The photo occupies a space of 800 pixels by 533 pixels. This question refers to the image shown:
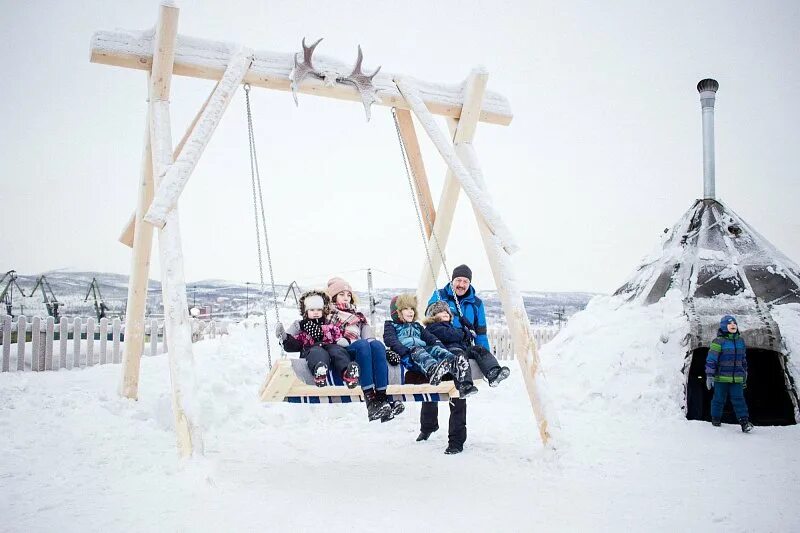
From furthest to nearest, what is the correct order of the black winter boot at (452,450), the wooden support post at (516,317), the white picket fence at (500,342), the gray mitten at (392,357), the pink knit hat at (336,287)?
1. the white picket fence at (500,342)
2. the black winter boot at (452,450)
3. the wooden support post at (516,317)
4. the pink knit hat at (336,287)
5. the gray mitten at (392,357)

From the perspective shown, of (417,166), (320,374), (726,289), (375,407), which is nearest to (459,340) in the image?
(375,407)

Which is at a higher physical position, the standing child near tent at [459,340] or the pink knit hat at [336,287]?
the pink knit hat at [336,287]

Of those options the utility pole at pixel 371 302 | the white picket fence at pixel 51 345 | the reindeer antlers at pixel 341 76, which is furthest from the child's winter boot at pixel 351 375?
the utility pole at pixel 371 302

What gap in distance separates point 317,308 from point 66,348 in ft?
19.6

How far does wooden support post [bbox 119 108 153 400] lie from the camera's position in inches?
209

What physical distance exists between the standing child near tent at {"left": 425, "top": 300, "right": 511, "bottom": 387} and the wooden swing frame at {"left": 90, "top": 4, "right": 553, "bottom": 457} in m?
0.47

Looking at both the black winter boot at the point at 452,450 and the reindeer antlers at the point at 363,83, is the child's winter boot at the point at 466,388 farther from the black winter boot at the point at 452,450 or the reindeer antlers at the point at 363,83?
the reindeer antlers at the point at 363,83

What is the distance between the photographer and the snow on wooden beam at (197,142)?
4.36 metres

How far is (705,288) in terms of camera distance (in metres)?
Result: 8.05

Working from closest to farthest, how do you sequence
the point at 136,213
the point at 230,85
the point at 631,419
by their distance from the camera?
the point at 230,85, the point at 136,213, the point at 631,419

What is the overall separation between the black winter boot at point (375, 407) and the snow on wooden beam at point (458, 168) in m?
2.09

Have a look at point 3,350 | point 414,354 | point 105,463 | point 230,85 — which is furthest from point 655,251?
point 3,350

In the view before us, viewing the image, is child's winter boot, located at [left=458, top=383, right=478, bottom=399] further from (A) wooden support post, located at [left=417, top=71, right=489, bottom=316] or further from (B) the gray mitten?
(A) wooden support post, located at [left=417, top=71, right=489, bottom=316]

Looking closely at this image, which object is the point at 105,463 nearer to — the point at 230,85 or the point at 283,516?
the point at 283,516
